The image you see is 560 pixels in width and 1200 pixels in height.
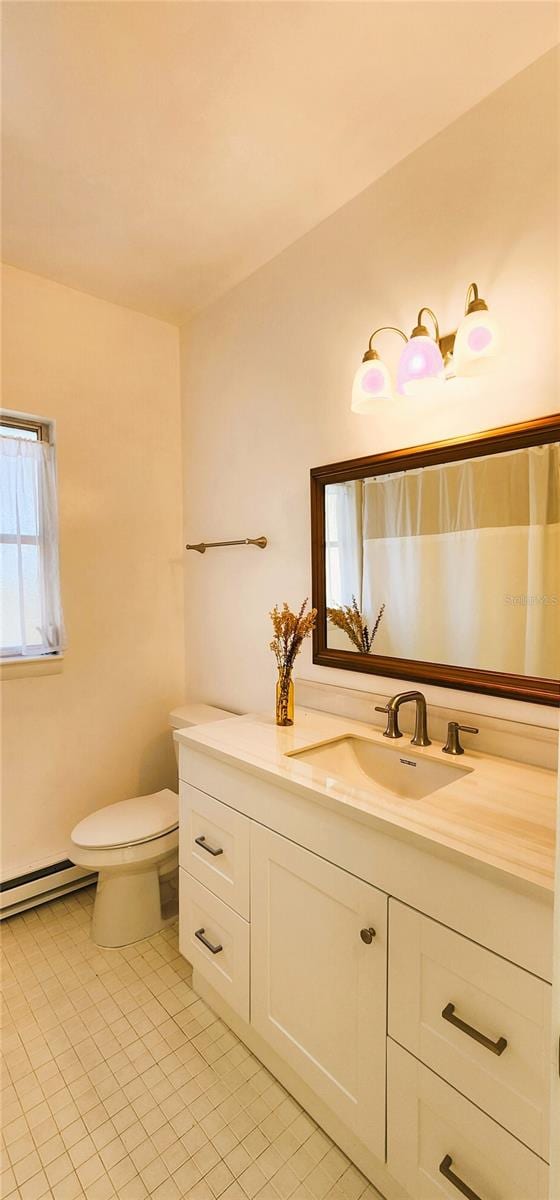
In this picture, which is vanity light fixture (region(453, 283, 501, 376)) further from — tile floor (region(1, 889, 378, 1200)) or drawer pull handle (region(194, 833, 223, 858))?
tile floor (region(1, 889, 378, 1200))

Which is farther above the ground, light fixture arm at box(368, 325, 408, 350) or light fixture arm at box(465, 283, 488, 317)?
light fixture arm at box(368, 325, 408, 350)

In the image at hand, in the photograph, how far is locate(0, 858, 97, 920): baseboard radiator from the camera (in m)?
2.05

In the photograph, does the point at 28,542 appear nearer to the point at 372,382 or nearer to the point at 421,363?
the point at 372,382

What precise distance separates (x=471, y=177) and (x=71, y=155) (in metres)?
1.13

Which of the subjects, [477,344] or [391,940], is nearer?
[391,940]

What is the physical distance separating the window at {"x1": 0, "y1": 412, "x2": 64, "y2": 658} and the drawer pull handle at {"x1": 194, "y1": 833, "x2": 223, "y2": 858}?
41.5 inches

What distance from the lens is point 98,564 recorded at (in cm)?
231

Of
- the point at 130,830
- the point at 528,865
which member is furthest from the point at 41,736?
the point at 528,865

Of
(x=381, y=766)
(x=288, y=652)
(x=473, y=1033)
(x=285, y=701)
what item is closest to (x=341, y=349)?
(x=288, y=652)

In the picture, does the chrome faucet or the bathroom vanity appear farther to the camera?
the chrome faucet

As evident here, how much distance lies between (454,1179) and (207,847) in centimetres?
85

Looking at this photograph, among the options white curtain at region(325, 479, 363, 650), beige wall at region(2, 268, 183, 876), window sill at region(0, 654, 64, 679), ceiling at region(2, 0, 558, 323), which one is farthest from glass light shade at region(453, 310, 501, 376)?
window sill at region(0, 654, 64, 679)

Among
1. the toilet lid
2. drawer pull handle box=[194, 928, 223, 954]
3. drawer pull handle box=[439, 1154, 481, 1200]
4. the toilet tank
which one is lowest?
drawer pull handle box=[194, 928, 223, 954]

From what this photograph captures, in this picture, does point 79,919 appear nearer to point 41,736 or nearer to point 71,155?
point 41,736
